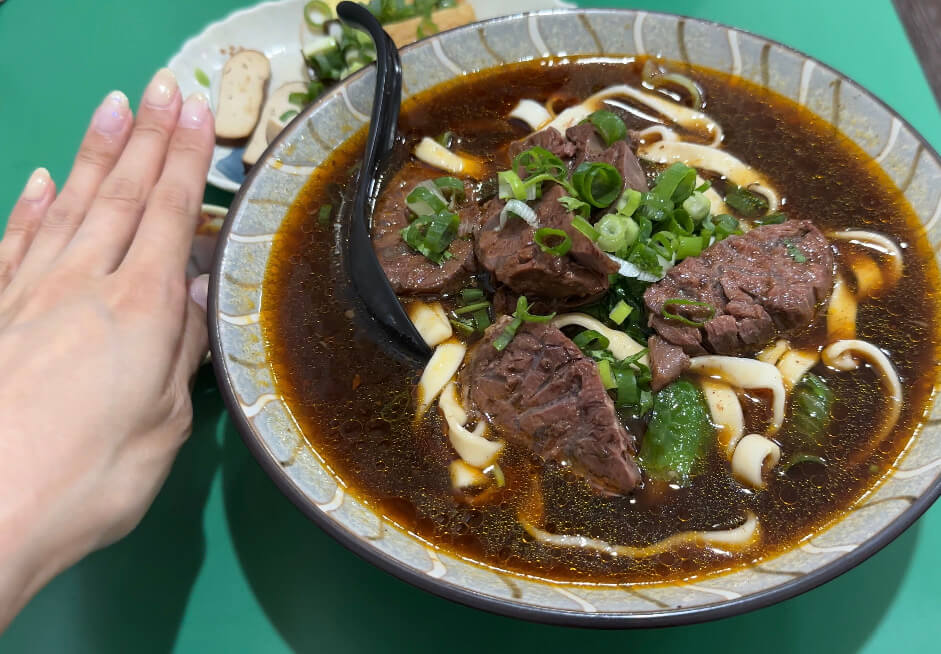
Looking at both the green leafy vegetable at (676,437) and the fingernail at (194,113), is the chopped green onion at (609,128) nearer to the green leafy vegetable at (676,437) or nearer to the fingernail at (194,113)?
the green leafy vegetable at (676,437)

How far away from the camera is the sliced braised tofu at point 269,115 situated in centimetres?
302

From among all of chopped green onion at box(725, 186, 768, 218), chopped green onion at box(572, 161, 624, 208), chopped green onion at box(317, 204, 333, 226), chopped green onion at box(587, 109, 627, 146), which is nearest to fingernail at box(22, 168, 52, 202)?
chopped green onion at box(317, 204, 333, 226)

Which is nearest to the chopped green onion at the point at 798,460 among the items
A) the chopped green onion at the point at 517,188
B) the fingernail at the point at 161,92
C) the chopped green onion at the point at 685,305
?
the chopped green onion at the point at 685,305

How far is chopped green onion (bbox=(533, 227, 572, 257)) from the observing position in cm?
202

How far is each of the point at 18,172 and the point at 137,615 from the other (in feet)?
7.58

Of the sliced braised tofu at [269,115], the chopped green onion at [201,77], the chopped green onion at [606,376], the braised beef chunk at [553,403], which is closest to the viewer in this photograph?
the braised beef chunk at [553,403]

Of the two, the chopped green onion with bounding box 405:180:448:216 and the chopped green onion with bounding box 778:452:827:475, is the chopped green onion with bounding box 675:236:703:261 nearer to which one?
the chopped green onion with bounding box 778:452:827:475

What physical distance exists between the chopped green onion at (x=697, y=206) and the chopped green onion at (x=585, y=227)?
0.43 m

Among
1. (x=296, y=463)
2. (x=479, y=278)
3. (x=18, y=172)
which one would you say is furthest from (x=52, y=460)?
(x=18, y=172)

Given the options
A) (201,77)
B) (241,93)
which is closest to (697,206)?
(241,93)

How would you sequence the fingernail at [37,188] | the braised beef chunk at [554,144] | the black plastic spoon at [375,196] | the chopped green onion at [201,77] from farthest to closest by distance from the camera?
the chopped green onion at [201,77], the fingernail at [37,188], the braised beef chunk at [554,144], the black plastic spoon at [375,196]

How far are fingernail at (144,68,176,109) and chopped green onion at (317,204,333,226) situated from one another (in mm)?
683

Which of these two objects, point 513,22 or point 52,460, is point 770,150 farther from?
point 52,460

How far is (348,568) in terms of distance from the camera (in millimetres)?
2082
